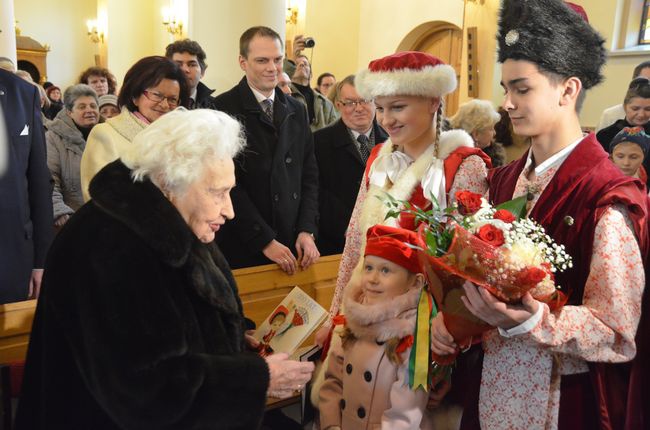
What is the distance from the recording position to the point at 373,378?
2188mm

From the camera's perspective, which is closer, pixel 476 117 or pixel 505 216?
pixel 505 216

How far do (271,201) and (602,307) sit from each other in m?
2.01

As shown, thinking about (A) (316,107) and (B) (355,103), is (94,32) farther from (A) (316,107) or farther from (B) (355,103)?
(B) (355,103)

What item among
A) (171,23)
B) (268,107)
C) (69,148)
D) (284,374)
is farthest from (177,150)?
(171,23)

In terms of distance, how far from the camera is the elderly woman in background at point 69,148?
3.90 m

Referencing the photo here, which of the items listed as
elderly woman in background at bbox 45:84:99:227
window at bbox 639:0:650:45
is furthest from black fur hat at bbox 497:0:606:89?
window at bbox 639:0:650:45

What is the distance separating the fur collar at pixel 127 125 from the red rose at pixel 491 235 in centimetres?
211

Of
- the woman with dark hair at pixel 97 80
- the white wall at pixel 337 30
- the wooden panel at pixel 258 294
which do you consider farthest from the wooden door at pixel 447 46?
the wooden panel at pixel 258 294

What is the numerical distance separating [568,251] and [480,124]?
299cm

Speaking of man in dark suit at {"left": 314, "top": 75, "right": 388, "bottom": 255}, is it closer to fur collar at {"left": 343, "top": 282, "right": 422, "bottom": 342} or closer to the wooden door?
fur collar at {"left": 343, "top": 282, "right": 422, "bottom": 342}

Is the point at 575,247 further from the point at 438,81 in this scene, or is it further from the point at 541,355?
the point at 438,81

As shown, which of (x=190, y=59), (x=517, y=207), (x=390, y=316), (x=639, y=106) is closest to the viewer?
(x=517, y=207)

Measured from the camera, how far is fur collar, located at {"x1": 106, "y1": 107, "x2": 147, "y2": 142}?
2959 mm

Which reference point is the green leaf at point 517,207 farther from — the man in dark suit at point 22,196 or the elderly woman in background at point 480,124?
the elderly woman in background at point 480,124
